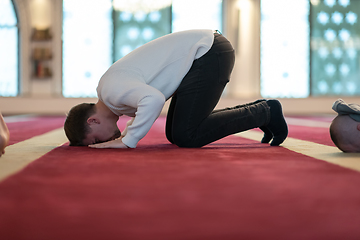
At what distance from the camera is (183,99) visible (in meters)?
1.55

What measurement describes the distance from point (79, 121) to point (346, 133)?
110cm

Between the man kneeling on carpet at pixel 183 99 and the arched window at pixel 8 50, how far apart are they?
6118mm

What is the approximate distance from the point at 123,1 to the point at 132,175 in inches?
261

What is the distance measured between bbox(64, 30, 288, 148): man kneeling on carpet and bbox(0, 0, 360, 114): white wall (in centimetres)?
534

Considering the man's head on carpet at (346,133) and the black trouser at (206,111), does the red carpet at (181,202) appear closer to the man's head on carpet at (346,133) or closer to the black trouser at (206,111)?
the man's head on carpet at (346,133)

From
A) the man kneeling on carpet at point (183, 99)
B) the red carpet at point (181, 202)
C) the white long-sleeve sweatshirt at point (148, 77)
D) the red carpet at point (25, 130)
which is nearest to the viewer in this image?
the red carpet at point (181, 202)

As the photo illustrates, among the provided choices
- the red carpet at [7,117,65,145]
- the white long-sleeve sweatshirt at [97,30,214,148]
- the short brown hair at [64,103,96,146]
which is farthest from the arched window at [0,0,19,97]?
the white long-sleeve sweatshirt at [97,30,214,148]

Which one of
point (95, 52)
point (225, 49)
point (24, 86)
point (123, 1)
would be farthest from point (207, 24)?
point (225, 49)

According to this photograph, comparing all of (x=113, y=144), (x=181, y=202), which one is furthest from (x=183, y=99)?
(x=181, y=202)

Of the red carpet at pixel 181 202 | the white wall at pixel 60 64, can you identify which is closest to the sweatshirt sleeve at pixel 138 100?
the red carpet at pixel 181 202

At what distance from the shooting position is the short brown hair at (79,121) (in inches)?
59.6

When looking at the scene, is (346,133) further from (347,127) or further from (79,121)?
(79,121)

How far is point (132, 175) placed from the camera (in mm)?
922

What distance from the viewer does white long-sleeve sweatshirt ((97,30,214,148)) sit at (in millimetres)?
1360
